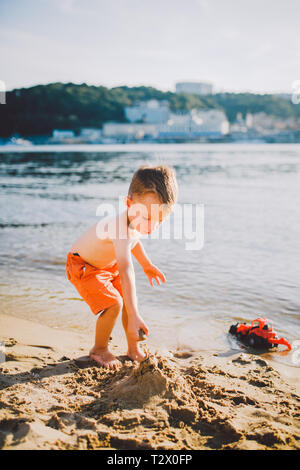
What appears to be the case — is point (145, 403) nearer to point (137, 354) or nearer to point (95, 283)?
point (137, 354)

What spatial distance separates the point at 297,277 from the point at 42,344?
313 cm

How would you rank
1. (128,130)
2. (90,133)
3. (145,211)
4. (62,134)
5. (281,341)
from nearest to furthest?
1. (145,211)
2. (281,341)
3. (62,134)
4. (90,133)
5. (128,130)

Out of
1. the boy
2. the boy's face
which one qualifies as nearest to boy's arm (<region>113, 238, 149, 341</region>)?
the boy

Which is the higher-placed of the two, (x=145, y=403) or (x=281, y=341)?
(x=145, y=403)

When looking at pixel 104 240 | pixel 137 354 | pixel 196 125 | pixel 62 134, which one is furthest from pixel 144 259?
pixel 196 125

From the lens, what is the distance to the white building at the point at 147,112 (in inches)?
4872

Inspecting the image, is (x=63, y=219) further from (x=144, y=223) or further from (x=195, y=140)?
(x=195, y=140)

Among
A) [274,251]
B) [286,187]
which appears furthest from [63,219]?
[286,187]

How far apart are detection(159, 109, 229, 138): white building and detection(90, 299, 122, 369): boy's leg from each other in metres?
118

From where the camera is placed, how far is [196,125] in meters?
121

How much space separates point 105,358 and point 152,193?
117 centimetres

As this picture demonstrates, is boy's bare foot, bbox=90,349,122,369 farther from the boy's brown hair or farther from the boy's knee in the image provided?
the boy's brown hair

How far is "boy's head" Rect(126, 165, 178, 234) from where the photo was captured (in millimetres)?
2172
